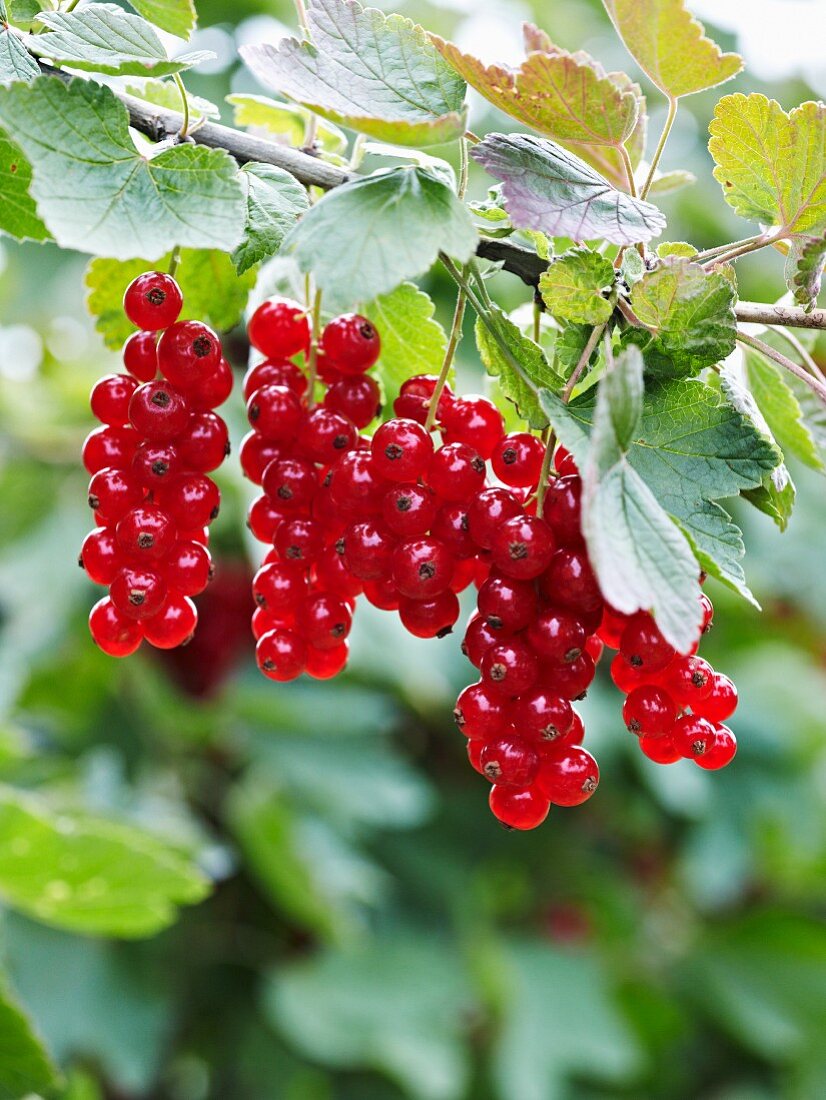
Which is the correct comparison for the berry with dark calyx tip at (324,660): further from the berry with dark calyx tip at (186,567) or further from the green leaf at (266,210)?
the green leaf at (266,210)

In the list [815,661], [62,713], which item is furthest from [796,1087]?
[62,713]

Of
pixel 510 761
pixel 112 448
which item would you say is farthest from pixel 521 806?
pixel 112 448

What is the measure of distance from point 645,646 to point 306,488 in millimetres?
234

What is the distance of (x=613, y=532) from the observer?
510mm

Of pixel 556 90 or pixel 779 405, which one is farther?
pixel 779 405

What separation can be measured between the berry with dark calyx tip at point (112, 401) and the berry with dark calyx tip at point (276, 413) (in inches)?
3.1

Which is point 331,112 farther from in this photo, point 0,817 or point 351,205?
point 0,817

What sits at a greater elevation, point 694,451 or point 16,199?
point 694,451

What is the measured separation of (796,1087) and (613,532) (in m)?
2.42

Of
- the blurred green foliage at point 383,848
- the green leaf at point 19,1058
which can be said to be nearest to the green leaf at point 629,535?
the green leaf at point 19,1058

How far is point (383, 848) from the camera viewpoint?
2.34m

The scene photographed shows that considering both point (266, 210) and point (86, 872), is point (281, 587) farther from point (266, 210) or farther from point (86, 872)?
point (86, 872)

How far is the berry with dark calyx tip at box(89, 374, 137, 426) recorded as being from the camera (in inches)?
27.3

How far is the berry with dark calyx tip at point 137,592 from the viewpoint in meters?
0.65
